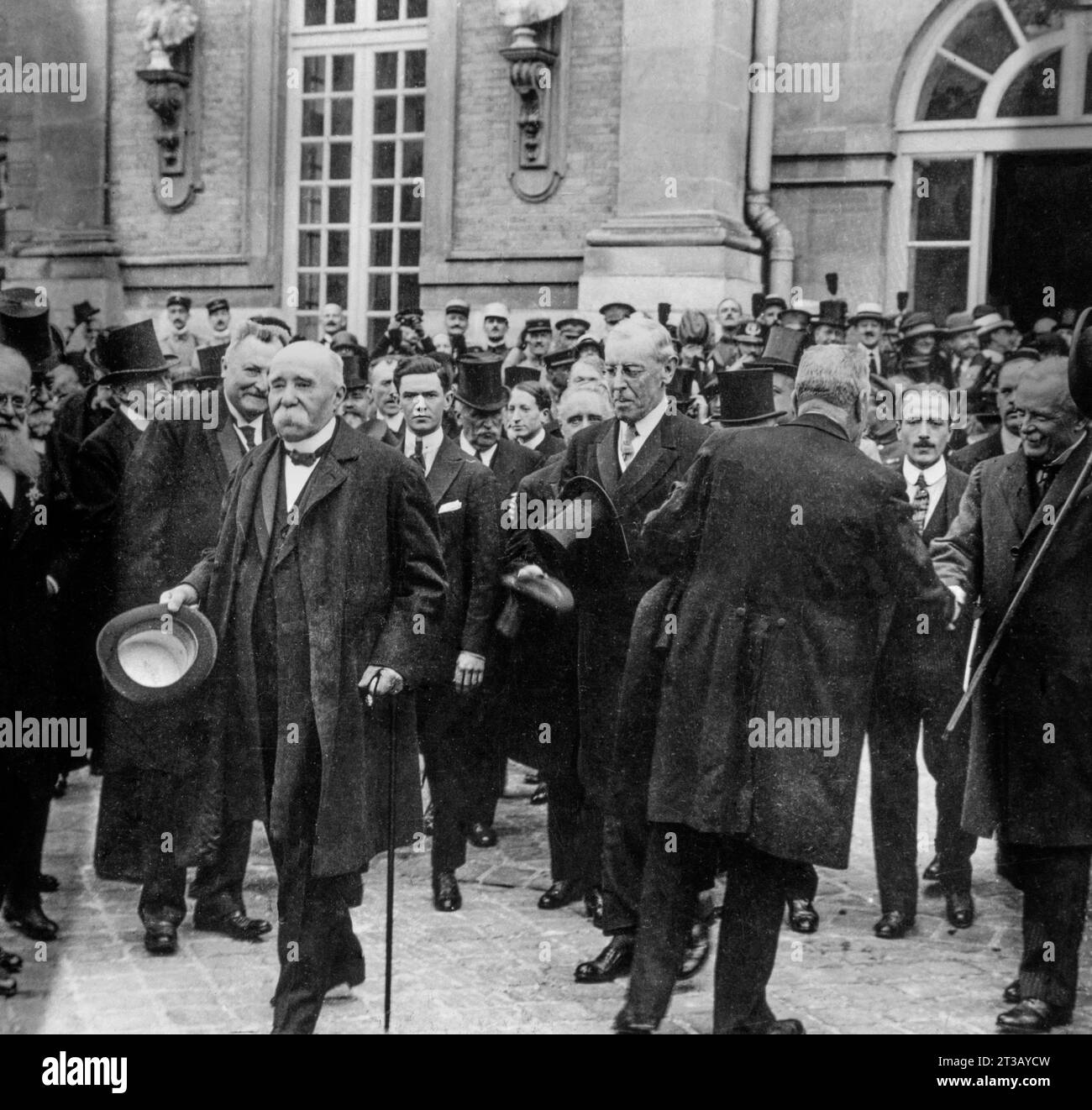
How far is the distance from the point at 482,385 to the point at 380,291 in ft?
8.63

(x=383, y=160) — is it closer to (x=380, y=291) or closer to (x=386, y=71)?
(x=386, y=71)

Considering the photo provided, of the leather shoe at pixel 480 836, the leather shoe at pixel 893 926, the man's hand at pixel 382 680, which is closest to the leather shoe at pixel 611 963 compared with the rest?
the leather shoe at pixel 893 926

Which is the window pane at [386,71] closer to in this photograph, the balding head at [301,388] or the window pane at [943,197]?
the window pane at [943,197]

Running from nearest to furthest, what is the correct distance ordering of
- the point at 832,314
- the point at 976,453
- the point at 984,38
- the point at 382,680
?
the point at 382,680, the point at 976,453, the point at 832,314, the point at 984,38

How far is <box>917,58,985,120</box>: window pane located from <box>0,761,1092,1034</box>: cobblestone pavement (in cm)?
646

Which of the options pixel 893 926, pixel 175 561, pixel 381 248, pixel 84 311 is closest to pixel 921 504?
pixel 893 926

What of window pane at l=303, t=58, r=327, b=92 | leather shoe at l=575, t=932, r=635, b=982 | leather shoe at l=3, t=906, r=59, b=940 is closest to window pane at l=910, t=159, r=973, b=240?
window pane at l=303, t=58, r=327, b=92

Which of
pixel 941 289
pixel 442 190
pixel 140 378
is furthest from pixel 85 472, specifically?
pixel 941 289

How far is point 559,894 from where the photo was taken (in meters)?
5.93

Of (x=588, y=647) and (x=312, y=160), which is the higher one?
(x=312, y=160)

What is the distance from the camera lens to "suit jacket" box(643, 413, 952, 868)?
14.3 feet

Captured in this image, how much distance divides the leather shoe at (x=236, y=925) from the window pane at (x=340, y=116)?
470cm

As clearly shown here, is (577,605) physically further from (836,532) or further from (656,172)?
(656,172)

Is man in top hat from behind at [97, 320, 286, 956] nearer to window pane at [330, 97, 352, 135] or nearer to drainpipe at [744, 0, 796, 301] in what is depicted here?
window pane at [330, 97, 352, 135]
